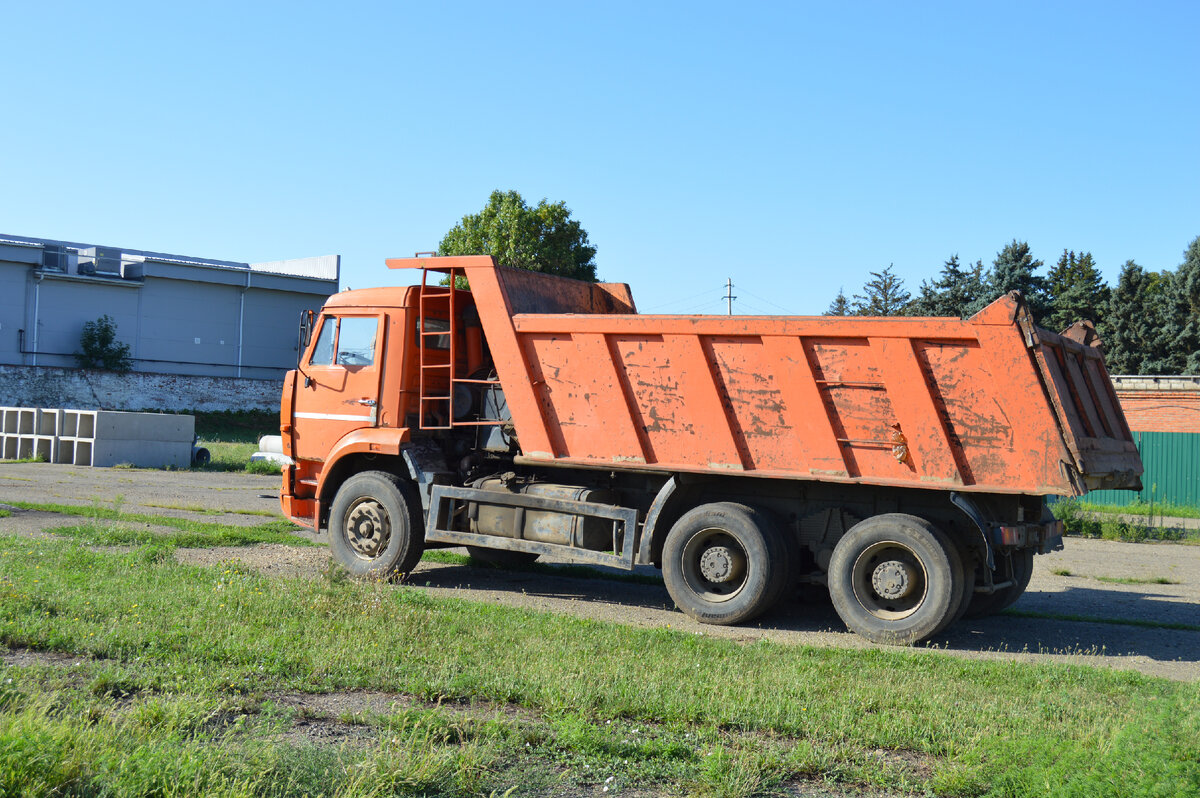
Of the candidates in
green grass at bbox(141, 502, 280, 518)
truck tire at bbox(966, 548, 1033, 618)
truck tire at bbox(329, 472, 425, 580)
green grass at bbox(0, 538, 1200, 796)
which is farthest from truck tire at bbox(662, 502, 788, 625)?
green grass at bbox(141, 502, 280, 518)

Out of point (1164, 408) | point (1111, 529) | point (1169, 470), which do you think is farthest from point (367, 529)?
point (1164, 408)

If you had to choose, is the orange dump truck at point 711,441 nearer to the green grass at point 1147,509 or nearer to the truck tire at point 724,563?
the truck tire at point 724,563

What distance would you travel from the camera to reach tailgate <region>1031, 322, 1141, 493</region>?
7926mm

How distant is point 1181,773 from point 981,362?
4.44 meters

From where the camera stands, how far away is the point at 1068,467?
786 centimetres

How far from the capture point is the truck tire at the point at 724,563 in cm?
896

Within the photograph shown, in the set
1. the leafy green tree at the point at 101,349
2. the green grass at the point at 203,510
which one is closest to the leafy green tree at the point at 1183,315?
the green grass at the point at 203,510

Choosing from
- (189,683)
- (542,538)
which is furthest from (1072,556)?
(189,683)

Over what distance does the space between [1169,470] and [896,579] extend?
68.6ft

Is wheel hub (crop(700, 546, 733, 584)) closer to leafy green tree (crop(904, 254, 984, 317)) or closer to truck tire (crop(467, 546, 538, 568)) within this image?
truck tire (crop(467, 546, 538, 568))

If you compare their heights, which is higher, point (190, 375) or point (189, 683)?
point (190, 375)

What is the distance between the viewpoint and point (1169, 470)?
1019 inches

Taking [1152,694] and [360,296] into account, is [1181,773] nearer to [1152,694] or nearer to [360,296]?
[1152,694]

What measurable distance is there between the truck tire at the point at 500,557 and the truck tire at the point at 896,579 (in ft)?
14.5
